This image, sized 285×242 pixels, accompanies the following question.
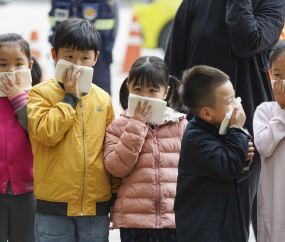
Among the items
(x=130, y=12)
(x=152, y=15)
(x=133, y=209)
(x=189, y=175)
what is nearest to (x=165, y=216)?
(x=133, y=209)

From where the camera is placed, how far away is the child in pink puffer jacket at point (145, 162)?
236 cm

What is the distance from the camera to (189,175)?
2186mm

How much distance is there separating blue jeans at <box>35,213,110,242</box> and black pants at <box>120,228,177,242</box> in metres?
0.12

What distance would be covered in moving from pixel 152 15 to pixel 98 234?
20.2 ft

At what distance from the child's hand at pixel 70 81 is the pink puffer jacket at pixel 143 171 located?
287 mm

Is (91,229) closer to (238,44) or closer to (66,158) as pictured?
(66,158)

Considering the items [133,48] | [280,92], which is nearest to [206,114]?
[280,92]

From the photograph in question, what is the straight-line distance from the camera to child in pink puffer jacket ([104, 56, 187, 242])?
93.0 inches

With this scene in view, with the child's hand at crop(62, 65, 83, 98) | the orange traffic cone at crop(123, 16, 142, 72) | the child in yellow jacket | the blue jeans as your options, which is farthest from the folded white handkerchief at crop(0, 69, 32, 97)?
the orange traffic cone at crop(123, 16, 142, 72)

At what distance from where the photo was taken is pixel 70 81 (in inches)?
94.0

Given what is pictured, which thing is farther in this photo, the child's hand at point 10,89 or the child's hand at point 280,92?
the child's hand at point 10,89

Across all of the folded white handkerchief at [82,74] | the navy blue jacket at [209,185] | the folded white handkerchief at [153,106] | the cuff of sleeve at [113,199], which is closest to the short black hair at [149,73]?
the folded white handkerchief at [153,106]

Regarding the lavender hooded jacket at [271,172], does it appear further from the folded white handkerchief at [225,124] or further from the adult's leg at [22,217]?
the adult's leg at [22,217]

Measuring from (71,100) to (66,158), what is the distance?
0.97ft
